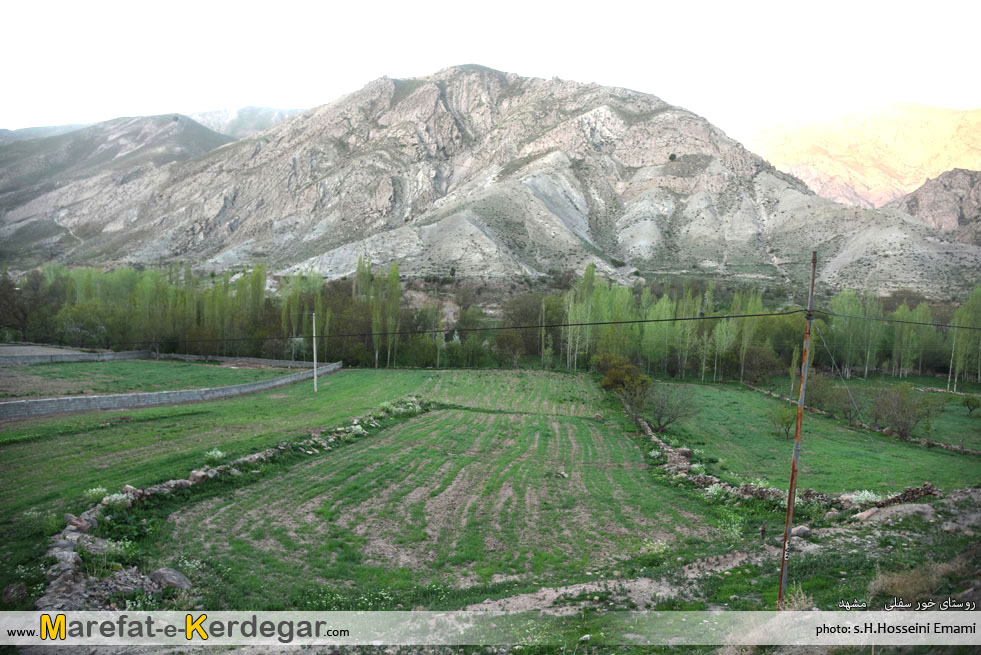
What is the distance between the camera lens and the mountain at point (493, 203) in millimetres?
98375

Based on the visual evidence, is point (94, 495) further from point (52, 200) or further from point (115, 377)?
point (52, 200)

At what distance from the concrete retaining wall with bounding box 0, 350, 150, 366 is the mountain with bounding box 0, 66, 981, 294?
37.4m

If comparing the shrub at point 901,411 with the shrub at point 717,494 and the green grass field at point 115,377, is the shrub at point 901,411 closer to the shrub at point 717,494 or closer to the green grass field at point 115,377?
the shrub at point 717,494

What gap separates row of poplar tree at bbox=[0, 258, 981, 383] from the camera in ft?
184

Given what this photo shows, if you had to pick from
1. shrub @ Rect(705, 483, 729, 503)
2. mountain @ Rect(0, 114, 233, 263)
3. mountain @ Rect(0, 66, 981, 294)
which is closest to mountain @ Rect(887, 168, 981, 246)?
mountain @ Rect(0, 66, 981, 294)

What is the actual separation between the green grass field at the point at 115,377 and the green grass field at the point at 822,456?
1386 inches

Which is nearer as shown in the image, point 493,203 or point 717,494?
point 717,494

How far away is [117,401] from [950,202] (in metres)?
203

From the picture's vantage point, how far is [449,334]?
6500 centimetres

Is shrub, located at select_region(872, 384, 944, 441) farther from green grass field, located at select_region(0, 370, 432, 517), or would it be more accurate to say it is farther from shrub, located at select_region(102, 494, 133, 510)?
shrub, located at select_region(102, 494, 133, 510)

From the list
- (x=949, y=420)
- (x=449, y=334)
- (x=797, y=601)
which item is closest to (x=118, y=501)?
(x=797, y=601)

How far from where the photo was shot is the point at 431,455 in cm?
2069

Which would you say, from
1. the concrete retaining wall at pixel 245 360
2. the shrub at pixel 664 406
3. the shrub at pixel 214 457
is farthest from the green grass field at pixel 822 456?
the concrete retaining wall at pixel 245 360

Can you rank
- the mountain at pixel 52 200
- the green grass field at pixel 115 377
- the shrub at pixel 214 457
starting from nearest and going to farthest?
the shrub at pixel 214 457, the green grass field at pixel 115 377, the mountain at pixel 52 200
